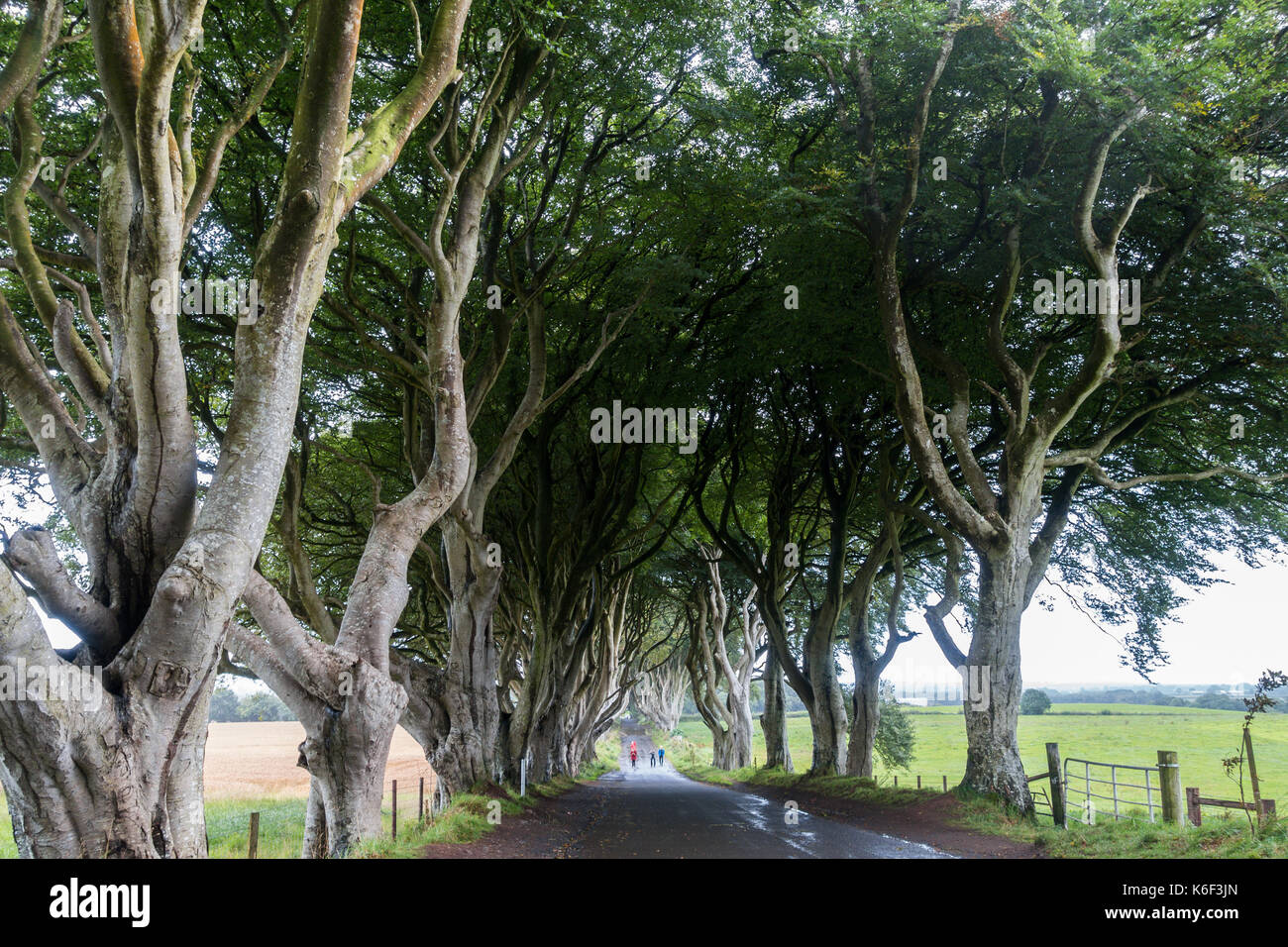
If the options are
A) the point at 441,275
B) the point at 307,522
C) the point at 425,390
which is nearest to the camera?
the point at 441,275

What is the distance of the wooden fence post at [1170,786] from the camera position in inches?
398

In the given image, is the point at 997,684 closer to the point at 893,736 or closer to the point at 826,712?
the point at 826,712

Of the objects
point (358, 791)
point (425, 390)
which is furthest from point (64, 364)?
point (425, 390)

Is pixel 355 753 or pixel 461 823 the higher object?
pixel 355 753

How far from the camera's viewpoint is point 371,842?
7.58 meters

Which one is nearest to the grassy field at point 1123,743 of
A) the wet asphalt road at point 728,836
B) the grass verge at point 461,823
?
the wet asphalt road at point 728,836

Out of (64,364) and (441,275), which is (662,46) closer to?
(441,275)

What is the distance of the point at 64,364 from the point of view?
6078 mm

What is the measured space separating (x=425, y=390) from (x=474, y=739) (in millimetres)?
5957

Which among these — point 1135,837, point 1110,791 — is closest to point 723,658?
point 1110,791

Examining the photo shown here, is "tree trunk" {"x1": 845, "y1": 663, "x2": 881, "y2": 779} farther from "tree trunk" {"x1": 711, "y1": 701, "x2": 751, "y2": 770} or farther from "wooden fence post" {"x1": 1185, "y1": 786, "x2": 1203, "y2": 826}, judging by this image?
"tree trunk" {"x1": 711, "y1": 701, "x2": 751, "y2": 770}

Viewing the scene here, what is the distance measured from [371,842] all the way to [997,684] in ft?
30.3

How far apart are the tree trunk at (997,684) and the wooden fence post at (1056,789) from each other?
1.58 feet

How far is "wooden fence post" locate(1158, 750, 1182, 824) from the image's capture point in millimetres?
10103
